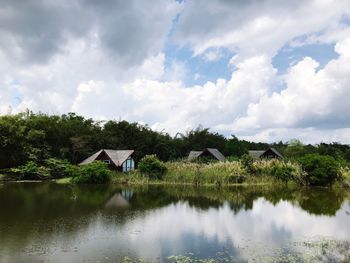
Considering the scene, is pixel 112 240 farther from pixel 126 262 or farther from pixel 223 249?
pixel 223 249

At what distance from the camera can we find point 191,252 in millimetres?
11297

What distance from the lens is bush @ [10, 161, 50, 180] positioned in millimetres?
37406

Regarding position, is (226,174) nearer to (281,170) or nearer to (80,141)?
(281,170)

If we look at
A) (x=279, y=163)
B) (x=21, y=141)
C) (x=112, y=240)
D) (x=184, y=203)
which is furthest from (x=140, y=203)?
(x=21, y=141)

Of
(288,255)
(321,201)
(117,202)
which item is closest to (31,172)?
(117,202)

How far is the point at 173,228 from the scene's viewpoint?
49.3ft

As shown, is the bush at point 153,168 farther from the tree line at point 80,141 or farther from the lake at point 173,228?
the tree line at point 80,141

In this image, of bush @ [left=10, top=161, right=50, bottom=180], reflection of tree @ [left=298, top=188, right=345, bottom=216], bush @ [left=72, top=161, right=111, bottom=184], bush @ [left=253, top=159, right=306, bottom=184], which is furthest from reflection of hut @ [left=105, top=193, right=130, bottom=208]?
bush @ [left=10, top=161, right=50, bottom=180]

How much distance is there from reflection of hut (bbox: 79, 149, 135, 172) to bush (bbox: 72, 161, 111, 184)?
4.54 metres

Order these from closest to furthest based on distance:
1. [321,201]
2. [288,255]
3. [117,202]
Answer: [288,255] < [117,202] < [321,201]

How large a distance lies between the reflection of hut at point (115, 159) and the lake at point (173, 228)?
13949 mm

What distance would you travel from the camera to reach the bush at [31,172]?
37.4 meters

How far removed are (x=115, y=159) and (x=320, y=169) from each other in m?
19.1

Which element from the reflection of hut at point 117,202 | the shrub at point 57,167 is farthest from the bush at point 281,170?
the shrub at point 57,167
